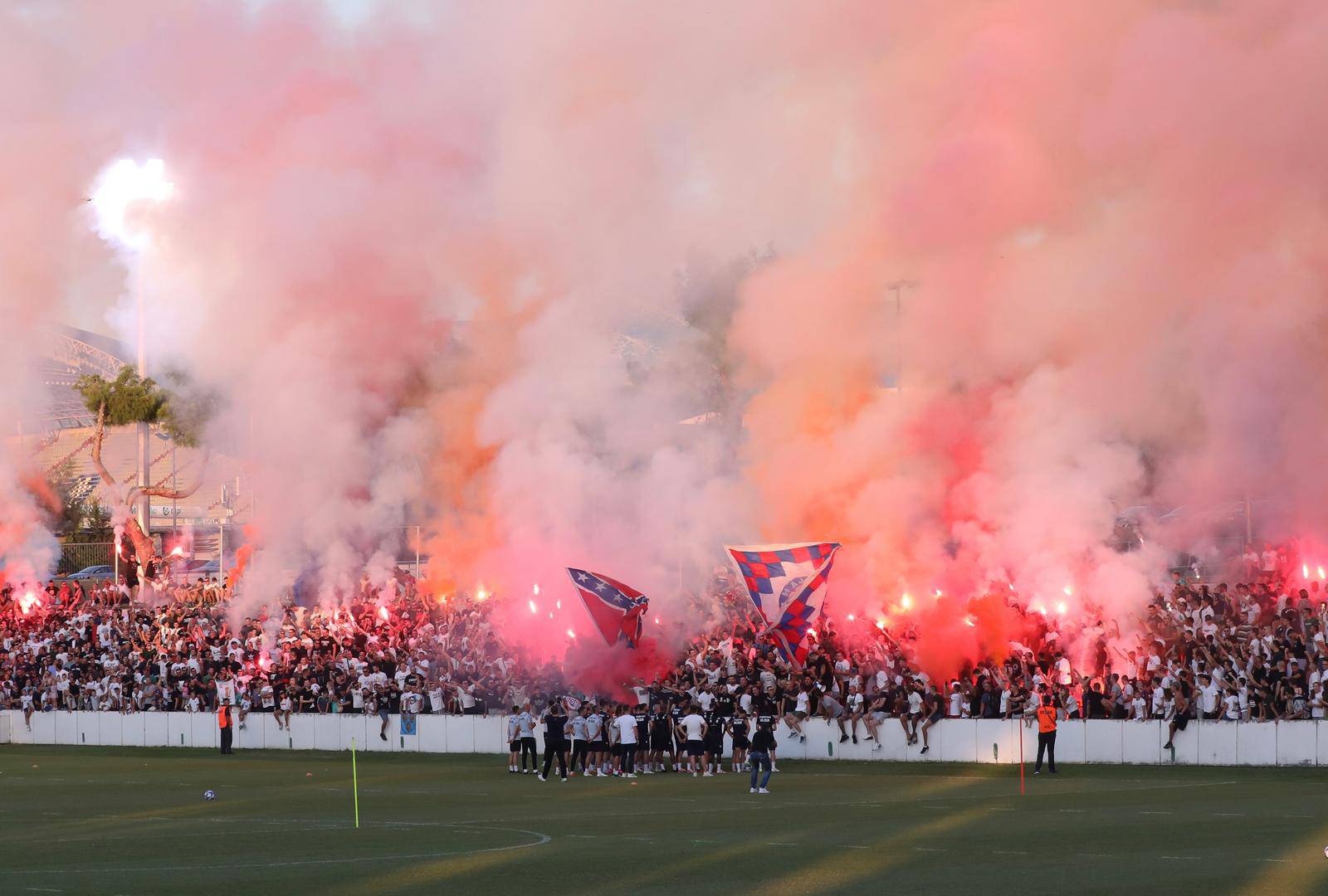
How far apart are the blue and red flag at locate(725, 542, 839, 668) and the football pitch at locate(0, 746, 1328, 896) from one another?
279 centimetres

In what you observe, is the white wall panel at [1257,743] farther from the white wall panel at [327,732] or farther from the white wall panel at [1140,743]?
the white wall panel at [327,732]

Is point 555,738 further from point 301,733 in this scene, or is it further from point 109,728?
point 109,728

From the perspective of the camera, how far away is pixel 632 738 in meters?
30.9

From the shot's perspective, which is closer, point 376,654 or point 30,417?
point 376,654

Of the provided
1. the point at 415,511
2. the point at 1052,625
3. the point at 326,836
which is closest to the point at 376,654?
Result: the point at 415,511

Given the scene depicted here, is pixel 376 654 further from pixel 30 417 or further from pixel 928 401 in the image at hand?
pixel 30 417

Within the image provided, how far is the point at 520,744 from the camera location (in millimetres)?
32031

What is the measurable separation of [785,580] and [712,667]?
293 centimetres

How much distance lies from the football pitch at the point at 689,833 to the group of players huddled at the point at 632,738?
817 millimetres

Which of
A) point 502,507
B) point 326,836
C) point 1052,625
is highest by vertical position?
point 502,507

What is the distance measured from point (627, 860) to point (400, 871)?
2293 mm

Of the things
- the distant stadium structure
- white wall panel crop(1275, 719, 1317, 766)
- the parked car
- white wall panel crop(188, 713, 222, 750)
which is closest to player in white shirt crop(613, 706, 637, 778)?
white wall panel crop(1275, 719, 1317, 766)

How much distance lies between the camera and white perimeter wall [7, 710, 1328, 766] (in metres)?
28.3

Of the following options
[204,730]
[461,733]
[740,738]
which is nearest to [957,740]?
[740,738]
